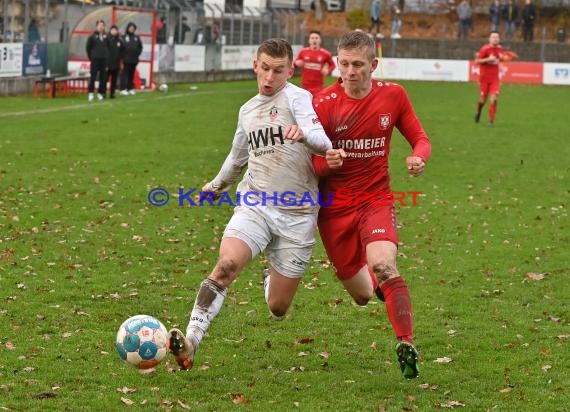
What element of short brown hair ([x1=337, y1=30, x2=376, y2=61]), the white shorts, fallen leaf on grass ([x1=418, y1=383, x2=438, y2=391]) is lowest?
fallen leaf on grass ([x1=418, y1=383, x2=438, y2=391])

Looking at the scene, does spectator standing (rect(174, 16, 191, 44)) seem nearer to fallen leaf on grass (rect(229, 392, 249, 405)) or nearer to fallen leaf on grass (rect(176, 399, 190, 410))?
fallen leaf on grass (rect(229, 392, 249, 405))

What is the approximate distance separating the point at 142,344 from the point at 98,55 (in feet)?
90.1

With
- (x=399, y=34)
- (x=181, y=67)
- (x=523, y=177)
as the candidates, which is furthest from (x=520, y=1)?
(x=523, y=177)

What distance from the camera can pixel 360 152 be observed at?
7.91m

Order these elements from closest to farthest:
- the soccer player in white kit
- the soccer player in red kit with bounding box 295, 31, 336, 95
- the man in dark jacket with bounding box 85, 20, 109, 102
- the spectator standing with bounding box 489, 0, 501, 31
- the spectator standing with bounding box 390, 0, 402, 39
Result: the soccer player in white kit < the soccer player in red kit with bounding box 295, 31, 336, 95 < the man in dark jacket with bounding box 85, 20, 109, 102 < the spectator standing with bounding box 489, 0, 501, 31 < the spectator standing with bounding box 390, 0, 402, 39

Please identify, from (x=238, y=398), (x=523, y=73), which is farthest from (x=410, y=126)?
(x=523, y=73)

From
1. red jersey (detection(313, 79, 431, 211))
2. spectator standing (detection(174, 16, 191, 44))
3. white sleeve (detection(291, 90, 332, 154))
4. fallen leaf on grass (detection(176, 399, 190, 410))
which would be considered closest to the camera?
fallen leaf on grass (detection(176, 399, 190, 410))

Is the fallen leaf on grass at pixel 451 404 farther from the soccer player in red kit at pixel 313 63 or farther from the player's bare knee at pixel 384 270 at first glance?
the soccer player in red kit at pixel 313 63

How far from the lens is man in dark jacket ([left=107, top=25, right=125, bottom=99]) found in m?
34.1

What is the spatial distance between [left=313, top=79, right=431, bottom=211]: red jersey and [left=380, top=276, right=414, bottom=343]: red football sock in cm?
81

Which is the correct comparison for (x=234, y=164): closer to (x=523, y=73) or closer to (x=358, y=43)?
(x=358, y=43)

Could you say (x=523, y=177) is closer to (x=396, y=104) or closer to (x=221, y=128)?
(x=221, y=128)

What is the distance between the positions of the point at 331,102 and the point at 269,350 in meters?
1.98

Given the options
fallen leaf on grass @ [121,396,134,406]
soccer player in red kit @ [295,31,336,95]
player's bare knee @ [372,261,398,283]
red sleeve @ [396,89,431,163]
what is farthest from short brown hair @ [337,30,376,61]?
soccer player in red kit @ [295,31,336,95]
